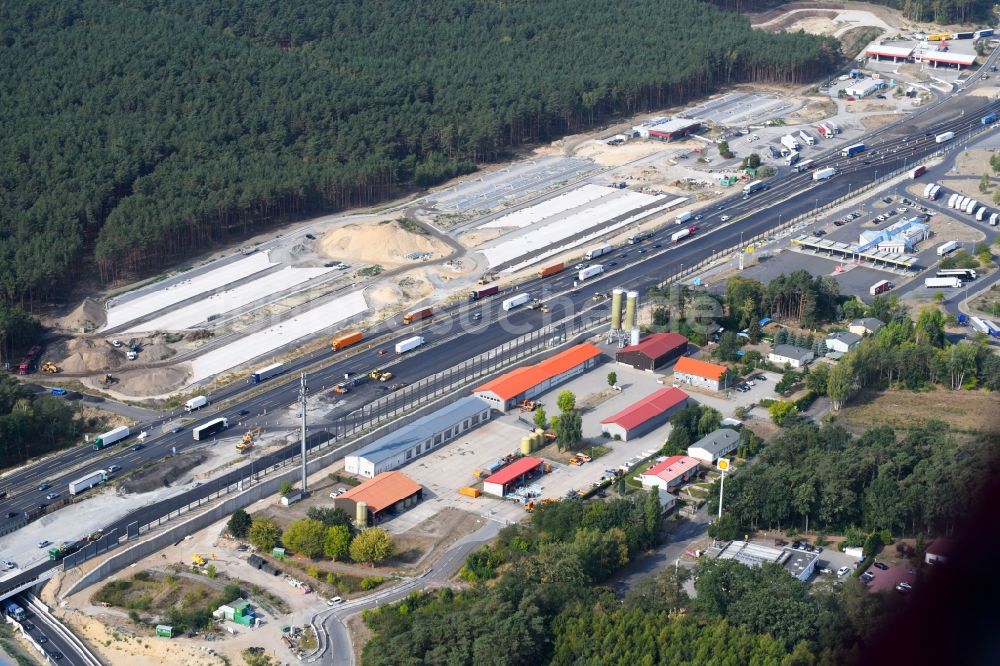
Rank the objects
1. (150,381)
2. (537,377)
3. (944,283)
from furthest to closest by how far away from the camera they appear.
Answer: (944,283) < (150,381) < (537,377)

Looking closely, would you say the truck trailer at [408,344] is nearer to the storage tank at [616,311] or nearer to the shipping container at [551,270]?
the storage tank at [616,311]

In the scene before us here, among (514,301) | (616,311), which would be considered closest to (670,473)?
(616,311)

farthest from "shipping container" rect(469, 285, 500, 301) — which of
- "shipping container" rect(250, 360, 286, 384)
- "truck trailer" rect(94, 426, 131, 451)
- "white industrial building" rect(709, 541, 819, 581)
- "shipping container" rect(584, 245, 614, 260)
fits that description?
"white industrial building" rect(709, 541, 819, 581)

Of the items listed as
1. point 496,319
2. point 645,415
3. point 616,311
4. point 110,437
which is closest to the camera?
point 110,437

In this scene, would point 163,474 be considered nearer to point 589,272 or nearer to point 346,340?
point 346,340

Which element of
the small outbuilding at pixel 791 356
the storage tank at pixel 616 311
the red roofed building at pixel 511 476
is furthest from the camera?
the storage tank at pixel 616 311

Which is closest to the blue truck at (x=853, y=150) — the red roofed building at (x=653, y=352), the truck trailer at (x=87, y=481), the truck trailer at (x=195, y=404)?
the red roofed building at (x=653, y=352)

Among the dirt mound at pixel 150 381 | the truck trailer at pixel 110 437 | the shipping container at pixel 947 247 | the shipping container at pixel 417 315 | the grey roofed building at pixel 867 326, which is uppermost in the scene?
the truck trailer at pixel 110 437

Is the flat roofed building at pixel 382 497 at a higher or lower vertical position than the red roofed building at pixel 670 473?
higher
